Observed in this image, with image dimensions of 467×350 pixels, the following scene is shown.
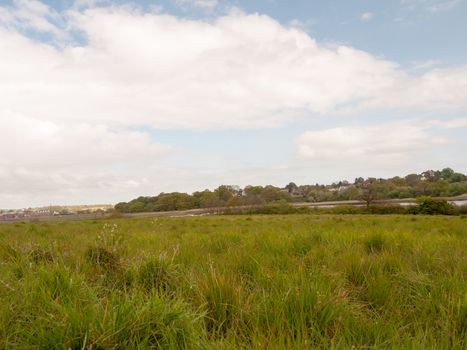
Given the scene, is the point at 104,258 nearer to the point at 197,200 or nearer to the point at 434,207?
the point at 434,207

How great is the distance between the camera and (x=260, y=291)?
325 centimetres

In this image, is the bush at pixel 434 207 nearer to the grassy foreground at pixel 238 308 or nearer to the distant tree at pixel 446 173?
the grassy foreground at pixel 238 308

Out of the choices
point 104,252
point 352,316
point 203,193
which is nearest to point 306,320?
point 352,316

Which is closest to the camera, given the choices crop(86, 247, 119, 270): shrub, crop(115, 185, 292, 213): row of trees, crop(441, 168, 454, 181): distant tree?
crop(86, 247, 119, 270): shrub

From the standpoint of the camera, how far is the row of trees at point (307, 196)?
4616 inches

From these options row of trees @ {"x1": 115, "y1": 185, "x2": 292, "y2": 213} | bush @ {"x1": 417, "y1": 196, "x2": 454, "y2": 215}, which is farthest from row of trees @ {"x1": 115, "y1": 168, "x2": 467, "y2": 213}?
bush @ {"x1": 417, "y1": 196, "x2": 454, "y2": 215}

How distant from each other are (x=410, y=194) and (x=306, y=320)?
130 meters

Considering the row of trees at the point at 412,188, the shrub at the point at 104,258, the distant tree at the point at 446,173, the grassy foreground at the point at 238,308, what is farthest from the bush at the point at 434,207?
the distant tree at the point at 446,173

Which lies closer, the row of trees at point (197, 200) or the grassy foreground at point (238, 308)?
the grassy foreground at point (238, 308)

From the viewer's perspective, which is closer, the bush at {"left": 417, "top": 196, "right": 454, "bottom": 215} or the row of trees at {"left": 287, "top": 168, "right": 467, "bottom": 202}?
the bush at {"left": 417, "top": 196, "right": 454, "bottom": 215}

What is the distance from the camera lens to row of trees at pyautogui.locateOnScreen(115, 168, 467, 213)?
117250mm

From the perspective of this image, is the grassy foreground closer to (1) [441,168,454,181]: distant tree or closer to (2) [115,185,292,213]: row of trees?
(2) [115,185,292,213]: row of trees

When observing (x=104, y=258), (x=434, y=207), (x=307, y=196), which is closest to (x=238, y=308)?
(x=104, y=258)

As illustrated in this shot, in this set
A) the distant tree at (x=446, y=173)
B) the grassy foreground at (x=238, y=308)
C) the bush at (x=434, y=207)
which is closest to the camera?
the grassy foreground at (x=238, y=308)
